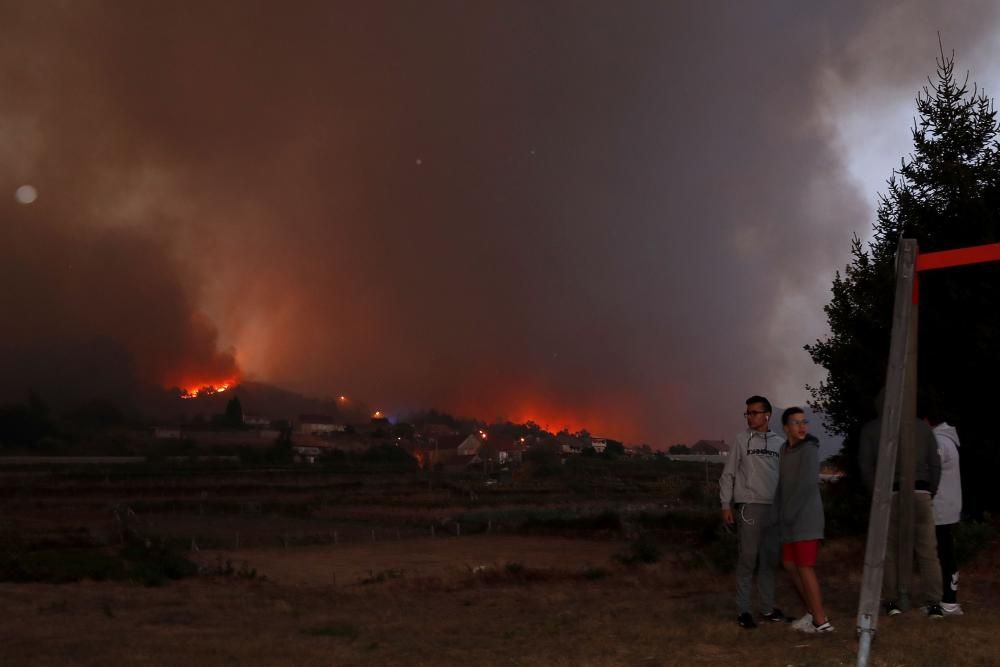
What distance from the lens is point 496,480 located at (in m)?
101

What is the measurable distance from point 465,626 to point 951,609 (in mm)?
5168

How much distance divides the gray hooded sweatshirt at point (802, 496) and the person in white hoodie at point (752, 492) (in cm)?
16

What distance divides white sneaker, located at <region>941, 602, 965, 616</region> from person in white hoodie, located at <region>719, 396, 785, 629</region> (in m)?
1.86

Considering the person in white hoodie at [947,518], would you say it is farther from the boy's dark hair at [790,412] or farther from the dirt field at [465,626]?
the boy's dark hair at [790,412]

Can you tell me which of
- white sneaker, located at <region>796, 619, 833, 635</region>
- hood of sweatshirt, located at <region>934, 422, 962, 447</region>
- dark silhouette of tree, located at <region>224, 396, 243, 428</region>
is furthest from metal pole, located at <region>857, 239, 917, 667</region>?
dark silhouette of tree, located at <region>224, 396, 243, 428</region>

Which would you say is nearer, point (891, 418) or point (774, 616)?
point (891, 418)

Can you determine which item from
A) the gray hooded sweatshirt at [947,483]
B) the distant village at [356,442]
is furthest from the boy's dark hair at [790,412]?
the distant village at [356,442]

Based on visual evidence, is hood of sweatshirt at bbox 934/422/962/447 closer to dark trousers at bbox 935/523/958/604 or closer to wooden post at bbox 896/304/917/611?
dark trousers at bbox 935/523/958/604

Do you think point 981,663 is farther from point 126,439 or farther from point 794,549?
point 126,439

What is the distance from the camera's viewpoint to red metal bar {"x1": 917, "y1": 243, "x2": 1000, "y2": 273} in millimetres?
7461

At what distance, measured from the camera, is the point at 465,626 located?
10.3m

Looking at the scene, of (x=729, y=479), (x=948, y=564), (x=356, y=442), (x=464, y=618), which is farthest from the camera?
(x=356, y=442)

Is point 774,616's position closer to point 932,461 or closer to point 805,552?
point 805,552

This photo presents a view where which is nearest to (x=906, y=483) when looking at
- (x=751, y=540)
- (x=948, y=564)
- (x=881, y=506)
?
(x=948, y=564)
